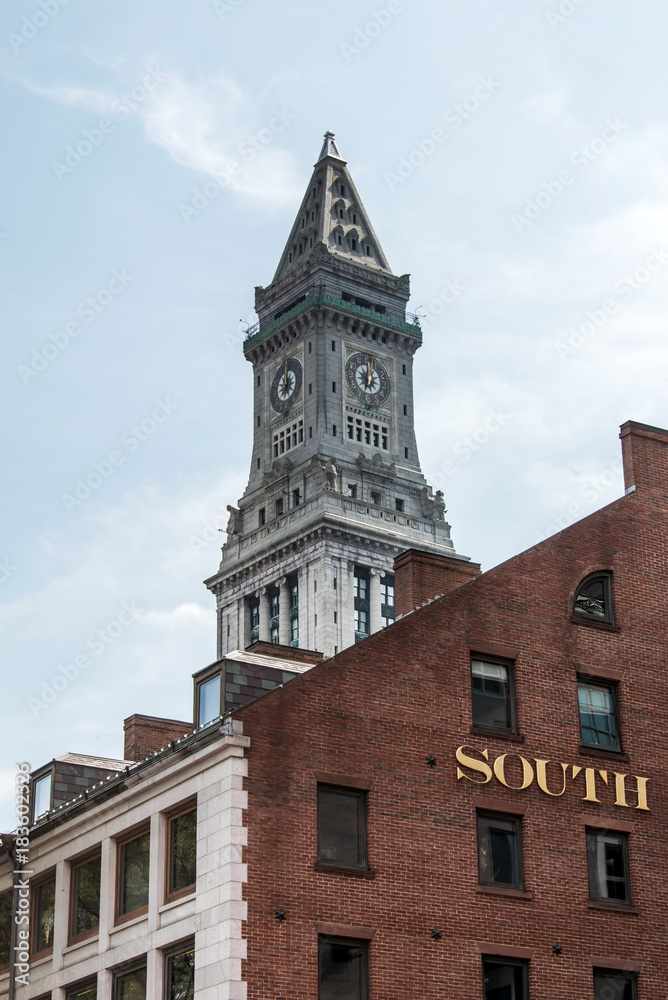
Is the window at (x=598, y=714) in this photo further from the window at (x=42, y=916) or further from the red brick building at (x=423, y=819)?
the window at (x=42, y=916)

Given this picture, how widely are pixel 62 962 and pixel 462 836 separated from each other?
10.5 metres

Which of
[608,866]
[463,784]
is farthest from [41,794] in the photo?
[608,866]

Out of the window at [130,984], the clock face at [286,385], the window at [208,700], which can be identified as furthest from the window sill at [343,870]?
the clock face at [286,385]

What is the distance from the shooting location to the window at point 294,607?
17700 centimetres

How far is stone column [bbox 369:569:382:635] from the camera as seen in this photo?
174125 mm

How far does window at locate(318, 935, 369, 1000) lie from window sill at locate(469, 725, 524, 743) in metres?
A: 6.03

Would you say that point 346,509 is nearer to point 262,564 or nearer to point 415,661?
point 262,564

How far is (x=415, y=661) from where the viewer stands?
39.9 meters

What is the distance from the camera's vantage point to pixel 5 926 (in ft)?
152

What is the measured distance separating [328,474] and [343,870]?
A: 478 ft

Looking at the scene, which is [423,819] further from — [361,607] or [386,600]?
[386,600]

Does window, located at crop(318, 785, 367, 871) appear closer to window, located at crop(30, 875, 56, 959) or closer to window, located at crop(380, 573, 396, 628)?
window, located at crop(30, 875, 56, 959)

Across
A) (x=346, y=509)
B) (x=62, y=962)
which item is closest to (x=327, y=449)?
(x=346, y=509)

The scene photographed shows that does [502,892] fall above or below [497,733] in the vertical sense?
below
